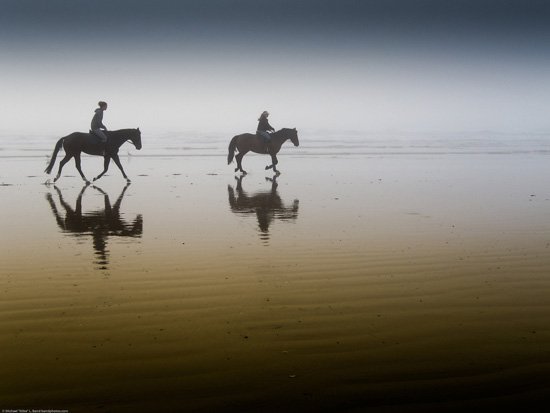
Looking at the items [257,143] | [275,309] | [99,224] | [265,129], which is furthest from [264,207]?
[257,143]

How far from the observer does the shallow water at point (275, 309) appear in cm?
392

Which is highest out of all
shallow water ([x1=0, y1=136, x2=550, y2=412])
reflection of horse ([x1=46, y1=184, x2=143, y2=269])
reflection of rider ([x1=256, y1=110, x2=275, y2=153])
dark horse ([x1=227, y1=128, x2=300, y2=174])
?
reflection of rider ([x1=256, y1=110, x2=275, y2=153])

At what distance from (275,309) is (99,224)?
258 inches

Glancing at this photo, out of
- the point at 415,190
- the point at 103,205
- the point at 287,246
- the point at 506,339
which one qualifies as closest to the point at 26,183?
the point at 103,205

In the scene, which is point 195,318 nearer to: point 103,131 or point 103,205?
point 103,205

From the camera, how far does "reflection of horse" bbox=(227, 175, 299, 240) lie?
39.3ft

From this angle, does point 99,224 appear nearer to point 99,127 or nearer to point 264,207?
point 264,207

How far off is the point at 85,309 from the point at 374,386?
9.65 ft

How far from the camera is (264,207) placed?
1399 cm

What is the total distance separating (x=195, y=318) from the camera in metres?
5.42

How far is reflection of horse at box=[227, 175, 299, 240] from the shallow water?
15 cm

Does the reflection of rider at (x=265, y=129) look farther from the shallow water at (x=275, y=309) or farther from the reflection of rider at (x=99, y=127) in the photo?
the shallow water at (x=275, y=309)

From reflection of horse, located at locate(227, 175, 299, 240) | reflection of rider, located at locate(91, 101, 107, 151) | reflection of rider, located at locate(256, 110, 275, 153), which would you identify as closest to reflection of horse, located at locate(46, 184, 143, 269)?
reflection of horse, located at locate(227, 175, 299, 240)

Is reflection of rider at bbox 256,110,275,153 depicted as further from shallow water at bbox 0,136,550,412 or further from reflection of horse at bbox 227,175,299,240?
shallow water at bbox 0,136,550,412
